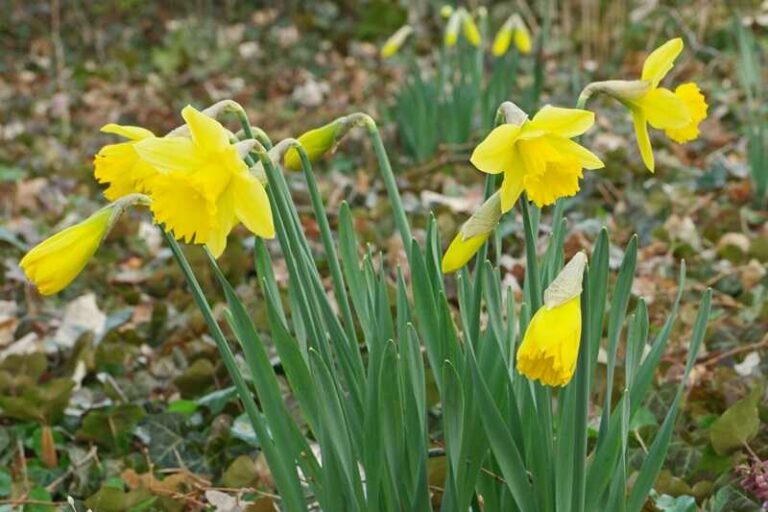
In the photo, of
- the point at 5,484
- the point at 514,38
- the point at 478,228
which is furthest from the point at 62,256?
the point at 514,38

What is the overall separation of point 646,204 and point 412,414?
2.05 meters

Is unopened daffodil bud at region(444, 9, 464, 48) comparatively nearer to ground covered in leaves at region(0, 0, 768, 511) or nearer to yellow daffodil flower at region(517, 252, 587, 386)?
ground covered in leaves at region(0, 0, 768, 511)

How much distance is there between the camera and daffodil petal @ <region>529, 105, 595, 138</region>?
41.2 inches

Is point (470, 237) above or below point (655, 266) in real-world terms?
above

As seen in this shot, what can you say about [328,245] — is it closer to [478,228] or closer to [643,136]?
[478,228]

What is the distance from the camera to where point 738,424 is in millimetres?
1555

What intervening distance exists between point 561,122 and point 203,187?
37 cm

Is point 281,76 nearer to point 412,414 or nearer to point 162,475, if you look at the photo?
point 162,475

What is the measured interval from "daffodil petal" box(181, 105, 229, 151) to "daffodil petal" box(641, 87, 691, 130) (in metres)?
0.49

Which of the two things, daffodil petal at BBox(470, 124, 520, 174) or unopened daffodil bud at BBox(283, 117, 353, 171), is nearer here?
daffodil petal at BBox(470, 124, 520, 174)

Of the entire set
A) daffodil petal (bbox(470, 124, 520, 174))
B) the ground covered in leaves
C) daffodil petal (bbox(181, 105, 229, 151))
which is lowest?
the ground covered in leaves

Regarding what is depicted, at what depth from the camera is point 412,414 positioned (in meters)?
1.23

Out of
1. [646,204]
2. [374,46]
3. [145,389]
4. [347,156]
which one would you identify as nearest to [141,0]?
[374,46]

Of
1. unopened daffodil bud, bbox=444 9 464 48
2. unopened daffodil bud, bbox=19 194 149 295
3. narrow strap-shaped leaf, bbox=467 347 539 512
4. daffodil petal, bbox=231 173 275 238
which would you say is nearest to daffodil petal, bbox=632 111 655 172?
narrow strap-shaped leaf, bbox=467 347 539 512
